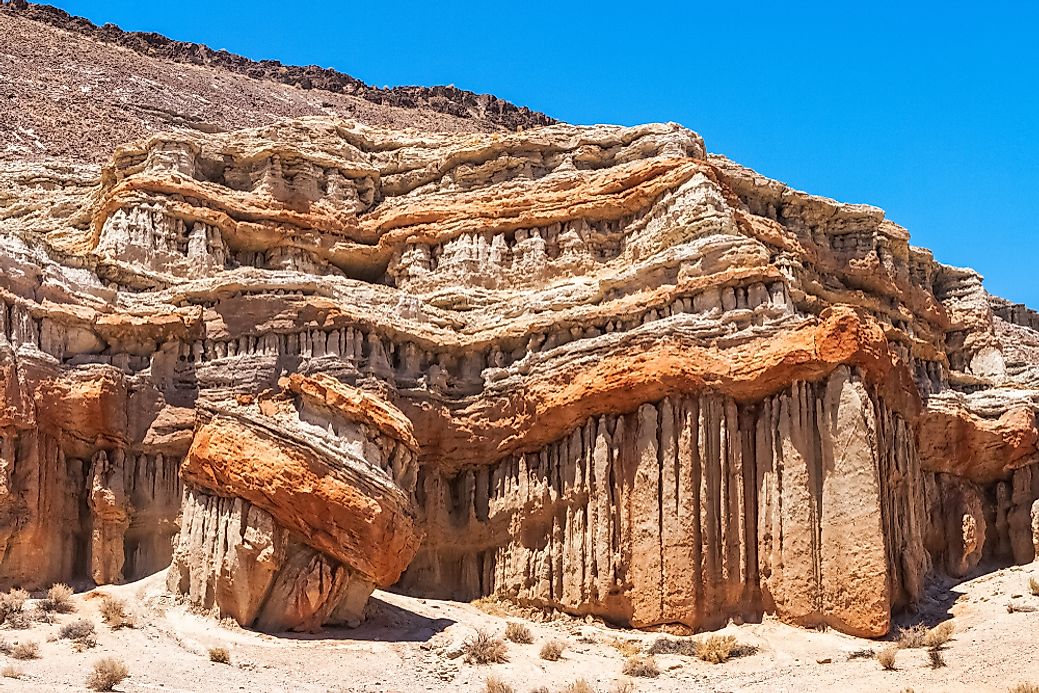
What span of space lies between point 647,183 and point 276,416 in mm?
13272

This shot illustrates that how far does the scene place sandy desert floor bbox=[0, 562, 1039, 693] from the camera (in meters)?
21.5

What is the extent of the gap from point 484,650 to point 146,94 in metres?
51.6

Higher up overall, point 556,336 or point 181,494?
point 556,336

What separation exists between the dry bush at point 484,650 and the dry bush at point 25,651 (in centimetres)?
690

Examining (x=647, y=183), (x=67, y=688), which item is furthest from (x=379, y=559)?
(x=647, y=183)

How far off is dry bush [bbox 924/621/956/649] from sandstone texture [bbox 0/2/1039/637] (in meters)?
1.00

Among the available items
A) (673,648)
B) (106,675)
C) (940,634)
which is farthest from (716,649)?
(106,675)

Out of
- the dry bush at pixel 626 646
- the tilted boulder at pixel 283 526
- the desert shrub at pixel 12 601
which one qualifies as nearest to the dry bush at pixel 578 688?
the dry bush at pixel 626 646

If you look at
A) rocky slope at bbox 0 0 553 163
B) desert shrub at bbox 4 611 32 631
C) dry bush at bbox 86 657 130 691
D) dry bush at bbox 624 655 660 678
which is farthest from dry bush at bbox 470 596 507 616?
rocky slope at bbox 0 0 553 163

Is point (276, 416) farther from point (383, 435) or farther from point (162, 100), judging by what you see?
point (162, 100)

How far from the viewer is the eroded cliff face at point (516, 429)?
25594 millimetres

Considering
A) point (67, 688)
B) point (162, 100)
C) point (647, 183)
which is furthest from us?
point (162, 100)

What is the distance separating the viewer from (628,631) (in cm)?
2672

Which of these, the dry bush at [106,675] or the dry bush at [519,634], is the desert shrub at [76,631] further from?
the dry bush at [519,634]
